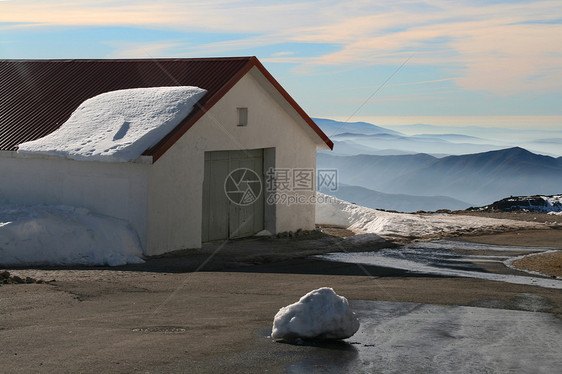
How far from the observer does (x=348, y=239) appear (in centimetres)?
1989

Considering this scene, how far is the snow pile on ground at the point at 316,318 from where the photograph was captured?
7.70 meters

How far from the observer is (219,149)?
18031 mm

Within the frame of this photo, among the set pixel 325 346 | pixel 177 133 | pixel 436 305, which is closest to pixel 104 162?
pixel 177 133

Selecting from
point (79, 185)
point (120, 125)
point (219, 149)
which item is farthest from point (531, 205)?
point (79, 185)

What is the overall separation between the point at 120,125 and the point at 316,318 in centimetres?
1067

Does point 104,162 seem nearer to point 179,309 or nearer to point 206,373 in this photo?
point 179,309

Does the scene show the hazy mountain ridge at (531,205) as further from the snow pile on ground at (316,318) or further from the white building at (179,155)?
the snow pile on ground at (316,318)

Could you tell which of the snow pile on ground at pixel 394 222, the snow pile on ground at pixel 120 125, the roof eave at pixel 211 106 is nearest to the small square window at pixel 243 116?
the roof eave at pixel 211 106

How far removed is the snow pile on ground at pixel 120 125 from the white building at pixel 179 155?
0.84ft

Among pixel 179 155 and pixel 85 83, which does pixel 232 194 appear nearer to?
pixel 179 155

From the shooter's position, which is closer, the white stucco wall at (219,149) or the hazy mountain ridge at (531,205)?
the white stucco wall at (219,149)

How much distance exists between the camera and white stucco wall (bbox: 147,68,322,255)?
646 inches

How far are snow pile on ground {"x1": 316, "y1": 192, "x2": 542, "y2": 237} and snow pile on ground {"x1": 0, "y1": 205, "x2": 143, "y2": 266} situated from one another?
8.77 metres

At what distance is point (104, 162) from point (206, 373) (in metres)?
10.4
